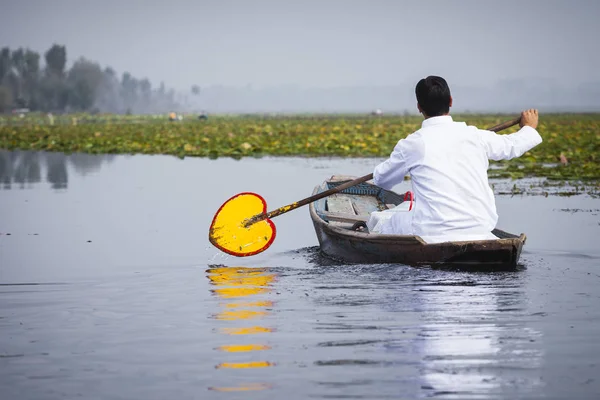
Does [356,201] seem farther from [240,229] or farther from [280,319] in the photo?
[280,319]

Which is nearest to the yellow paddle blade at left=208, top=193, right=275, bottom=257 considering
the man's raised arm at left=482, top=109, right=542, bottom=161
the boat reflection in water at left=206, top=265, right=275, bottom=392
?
the boat reflection in water at left=206, top=265, right=275, bottom=392

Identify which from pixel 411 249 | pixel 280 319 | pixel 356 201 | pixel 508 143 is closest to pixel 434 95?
pixel 508 143

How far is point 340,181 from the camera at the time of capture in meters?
11.2

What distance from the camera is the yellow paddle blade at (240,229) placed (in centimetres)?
848

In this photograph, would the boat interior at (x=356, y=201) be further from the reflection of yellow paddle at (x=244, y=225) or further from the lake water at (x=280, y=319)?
the reflection of yellow paddle at (x=244, y=225)

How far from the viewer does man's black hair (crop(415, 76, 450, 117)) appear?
6.86m

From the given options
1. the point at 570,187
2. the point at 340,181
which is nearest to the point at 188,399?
the point at 340,181

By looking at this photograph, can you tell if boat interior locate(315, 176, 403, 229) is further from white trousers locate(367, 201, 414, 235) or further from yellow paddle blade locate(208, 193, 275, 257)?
white trousers locate(367, 201, 414, 235)

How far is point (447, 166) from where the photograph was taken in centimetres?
689

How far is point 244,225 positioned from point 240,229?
0.17 ft

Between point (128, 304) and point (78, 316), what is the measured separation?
0.50 meters

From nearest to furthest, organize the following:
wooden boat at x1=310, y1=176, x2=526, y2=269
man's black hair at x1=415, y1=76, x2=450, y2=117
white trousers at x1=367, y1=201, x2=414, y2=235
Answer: man's black hair at x1=415, y1=76, x2=450, y2=117 → wooden boat at x1=310, y1=176, x2=526, y2=269 → white trousers at x1=367, y1=201, x2=414, y2=235

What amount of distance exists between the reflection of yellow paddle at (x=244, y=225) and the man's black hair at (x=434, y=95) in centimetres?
173

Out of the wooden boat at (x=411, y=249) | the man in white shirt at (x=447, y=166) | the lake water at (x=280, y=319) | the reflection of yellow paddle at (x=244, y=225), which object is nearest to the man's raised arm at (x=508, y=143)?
the man in white shirt at (x=447, y=166)
